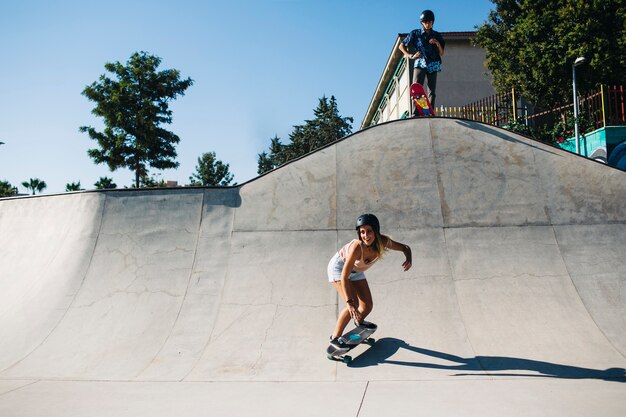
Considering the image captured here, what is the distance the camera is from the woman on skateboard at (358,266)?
4766 millimetres

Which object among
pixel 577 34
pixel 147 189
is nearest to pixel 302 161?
pixel 147 189

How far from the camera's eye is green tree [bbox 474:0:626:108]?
1973 cm

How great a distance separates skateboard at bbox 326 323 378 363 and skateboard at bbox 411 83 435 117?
517cm

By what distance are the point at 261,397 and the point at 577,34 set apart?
73.2 feet

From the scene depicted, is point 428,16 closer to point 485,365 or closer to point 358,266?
point 358,266

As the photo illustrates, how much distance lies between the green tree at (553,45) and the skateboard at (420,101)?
15156mm

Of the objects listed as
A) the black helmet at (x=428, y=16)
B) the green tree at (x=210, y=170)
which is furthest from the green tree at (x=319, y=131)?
the black helmet at (x=428, y=16)

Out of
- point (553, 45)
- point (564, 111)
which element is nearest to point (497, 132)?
point (564, 111)

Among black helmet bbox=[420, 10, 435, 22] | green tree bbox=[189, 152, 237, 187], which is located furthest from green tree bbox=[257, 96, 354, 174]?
black helmet bbox=[420, 10, 435, 22]

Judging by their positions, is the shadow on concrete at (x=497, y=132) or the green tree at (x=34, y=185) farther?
the green tree at (x=34, y=185)

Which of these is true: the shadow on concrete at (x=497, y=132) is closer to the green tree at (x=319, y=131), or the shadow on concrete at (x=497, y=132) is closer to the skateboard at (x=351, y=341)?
the skateboard at (x=351, y=341)

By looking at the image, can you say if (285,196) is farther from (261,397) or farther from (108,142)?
(108,142)

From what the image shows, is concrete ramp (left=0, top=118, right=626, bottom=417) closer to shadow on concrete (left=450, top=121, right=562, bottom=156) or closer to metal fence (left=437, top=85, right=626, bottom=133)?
shadow on concrete (left=450, top=121, right=562, bottom=156)

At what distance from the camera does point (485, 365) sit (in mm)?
4727
